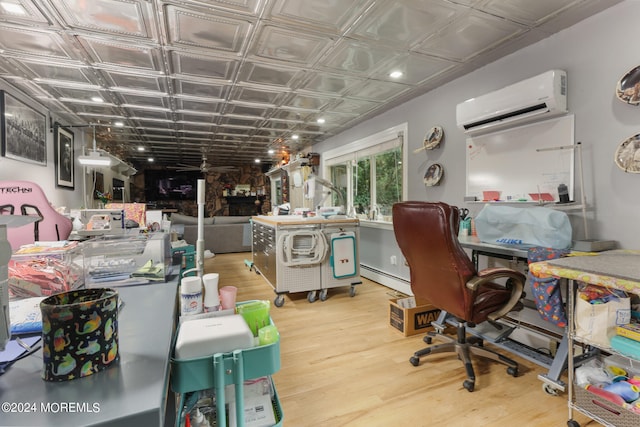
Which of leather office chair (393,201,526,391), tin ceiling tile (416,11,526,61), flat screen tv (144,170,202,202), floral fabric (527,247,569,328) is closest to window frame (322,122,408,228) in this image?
tin ceiling tile (416,11,526,61)

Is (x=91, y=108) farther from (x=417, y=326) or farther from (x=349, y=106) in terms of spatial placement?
(x=417, y=326)

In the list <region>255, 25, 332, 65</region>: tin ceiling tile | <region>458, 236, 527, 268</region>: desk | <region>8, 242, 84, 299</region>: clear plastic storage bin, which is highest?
<region>255, 25, 332, 65</region>: tin ceiling tile

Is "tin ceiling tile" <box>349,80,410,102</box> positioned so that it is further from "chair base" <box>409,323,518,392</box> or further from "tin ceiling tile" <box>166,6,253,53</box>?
"chair base" <box>409,323,518,392</box>

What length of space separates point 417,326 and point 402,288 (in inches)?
48.5

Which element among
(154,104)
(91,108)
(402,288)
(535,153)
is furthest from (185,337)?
(91,108)

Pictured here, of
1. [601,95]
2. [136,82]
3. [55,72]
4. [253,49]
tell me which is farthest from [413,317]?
A: [55,72]

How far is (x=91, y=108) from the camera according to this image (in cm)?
401

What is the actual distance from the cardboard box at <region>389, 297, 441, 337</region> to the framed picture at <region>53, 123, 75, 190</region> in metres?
4.66

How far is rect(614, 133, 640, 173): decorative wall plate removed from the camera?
1.84 metres

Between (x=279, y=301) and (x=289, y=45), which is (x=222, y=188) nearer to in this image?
(x=279, y=301)

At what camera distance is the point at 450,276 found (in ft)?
5.99

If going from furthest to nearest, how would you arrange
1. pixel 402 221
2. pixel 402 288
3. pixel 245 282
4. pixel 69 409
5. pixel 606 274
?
1. pixel 245 282
2. pixel 402 288
3. pixel 402 221
4. pixel 606 274
5. pixel 69 409

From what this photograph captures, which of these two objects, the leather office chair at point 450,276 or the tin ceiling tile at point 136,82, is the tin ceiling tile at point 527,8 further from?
the tin ceiling tile at point 136,82

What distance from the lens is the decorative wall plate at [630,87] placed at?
1.83 metres
